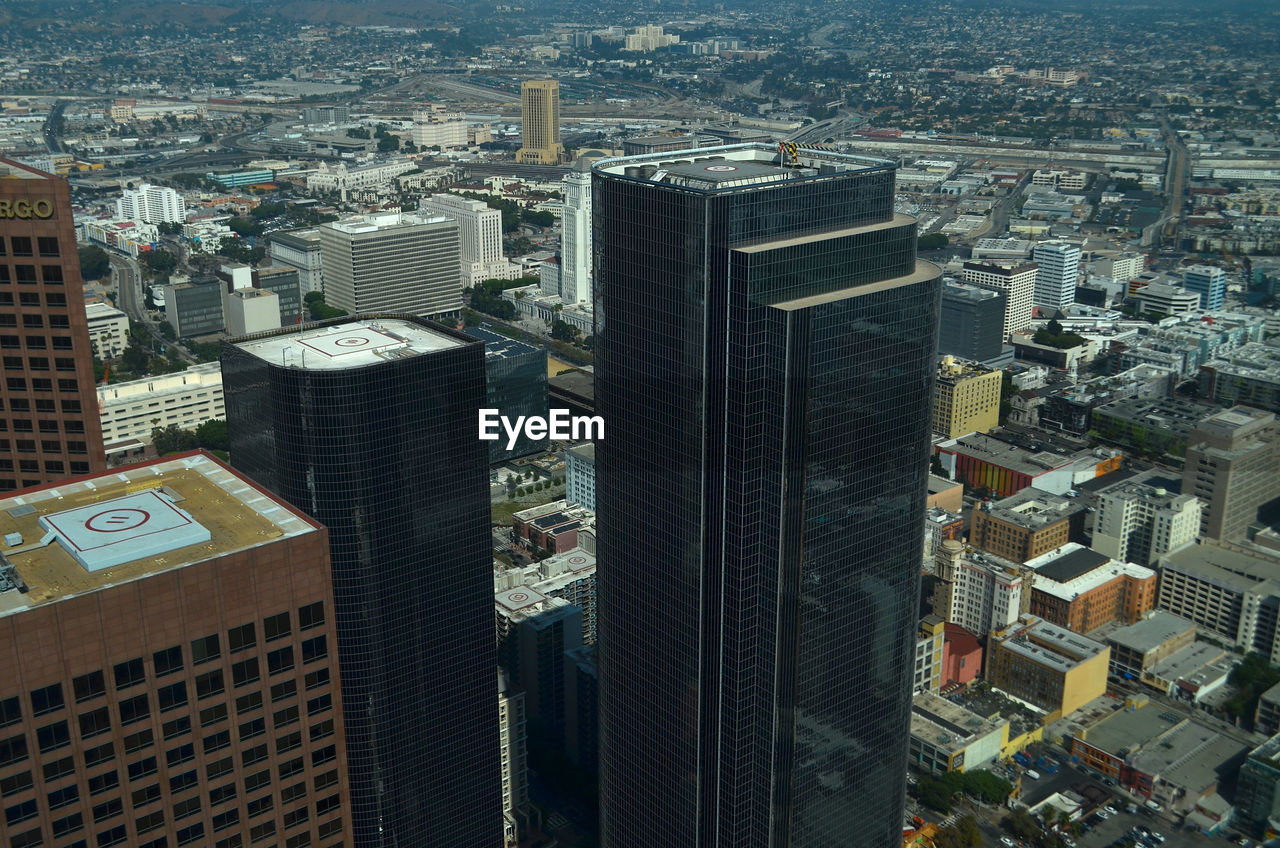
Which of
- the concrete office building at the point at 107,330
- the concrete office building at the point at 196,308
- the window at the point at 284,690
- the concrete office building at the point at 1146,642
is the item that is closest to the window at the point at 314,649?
the window at the point at 284,690

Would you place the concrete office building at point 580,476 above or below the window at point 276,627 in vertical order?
below

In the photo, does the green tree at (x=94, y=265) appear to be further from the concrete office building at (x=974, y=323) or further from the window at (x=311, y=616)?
the window at (x=311, y=616)

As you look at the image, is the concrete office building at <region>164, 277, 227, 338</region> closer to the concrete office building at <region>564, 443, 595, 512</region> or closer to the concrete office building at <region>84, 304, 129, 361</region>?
the concrete office building at <region>84, 304, 129, 361</region>

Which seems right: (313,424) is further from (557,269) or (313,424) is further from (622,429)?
(557,269)

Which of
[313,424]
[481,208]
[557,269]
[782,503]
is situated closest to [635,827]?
[782,503]

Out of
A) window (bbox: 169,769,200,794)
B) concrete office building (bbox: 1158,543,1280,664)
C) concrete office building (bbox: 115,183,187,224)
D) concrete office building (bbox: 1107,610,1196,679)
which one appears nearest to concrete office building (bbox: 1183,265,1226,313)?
concrete office building (bbox: 1158,543,1280,664)

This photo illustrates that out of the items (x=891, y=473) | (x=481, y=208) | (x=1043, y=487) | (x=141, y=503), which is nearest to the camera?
(x=141, y=503)
